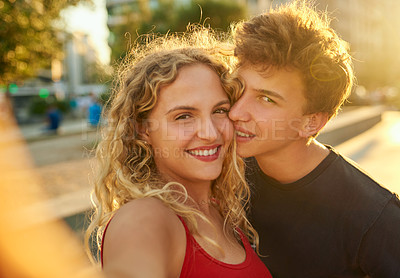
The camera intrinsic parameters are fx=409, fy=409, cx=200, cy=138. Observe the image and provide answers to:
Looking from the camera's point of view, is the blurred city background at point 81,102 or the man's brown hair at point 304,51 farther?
the blurred city background at point 81,102

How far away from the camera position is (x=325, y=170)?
108 inches

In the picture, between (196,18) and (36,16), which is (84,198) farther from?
(196,18)

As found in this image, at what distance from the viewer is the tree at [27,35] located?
10.5 meters

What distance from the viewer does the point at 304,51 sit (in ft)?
8.96

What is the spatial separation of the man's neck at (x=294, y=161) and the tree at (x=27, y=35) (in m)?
9.34

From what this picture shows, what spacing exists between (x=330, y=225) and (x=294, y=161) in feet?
1.65

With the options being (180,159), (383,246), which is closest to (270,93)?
(180,159)

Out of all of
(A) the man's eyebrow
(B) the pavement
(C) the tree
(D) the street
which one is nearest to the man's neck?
(A) the man's eyebrow

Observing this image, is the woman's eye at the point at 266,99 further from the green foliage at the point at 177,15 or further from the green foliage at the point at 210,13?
the green foliage at the point at 210,13

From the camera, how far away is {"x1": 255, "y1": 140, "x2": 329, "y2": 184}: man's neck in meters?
2.83

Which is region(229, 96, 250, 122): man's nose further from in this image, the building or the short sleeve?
the building

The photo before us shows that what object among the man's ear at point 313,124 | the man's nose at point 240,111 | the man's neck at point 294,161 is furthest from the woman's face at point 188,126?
the man's ear at point 313,124

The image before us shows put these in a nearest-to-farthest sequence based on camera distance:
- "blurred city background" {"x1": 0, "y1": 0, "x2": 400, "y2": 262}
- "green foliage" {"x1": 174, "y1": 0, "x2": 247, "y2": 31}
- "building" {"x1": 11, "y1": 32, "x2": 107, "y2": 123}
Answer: "blurred city background" {"x1": 0, "y1": 0, "x2": 400, "y2": 262}, "green foliage" {"x1": 174, "y1": 0, "x2": 247, "y2": 31}, "building" {"x1": 11, "y1": 32, "x2": 107, "y2": 123}

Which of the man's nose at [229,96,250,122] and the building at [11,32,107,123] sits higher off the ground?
the man's nose at [229,96,250,122]
